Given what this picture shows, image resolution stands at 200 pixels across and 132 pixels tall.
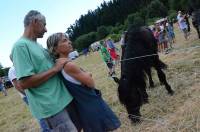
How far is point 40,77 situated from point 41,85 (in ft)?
0.33

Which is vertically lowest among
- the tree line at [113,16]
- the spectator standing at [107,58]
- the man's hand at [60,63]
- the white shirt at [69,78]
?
the tree line at [113,16]

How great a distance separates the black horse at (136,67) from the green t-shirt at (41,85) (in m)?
2.70

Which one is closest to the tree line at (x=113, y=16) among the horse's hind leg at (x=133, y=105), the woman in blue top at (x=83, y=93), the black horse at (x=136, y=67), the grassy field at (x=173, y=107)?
the grassy field at (x=173, y=107)

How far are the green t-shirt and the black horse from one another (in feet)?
8.87

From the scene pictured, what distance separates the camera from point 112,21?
4117 inches

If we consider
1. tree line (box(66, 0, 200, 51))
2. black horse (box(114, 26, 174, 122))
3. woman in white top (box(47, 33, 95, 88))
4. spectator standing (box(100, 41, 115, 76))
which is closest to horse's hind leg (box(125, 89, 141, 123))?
black horse (box(114, 26, 174, 122))

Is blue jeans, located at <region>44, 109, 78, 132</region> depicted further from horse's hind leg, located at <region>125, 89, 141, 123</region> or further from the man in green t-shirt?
horse's hind leg, located at <region>125, 89, 141, 123</region>

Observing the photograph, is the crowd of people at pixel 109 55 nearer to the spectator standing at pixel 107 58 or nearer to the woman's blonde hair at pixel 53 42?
the spectator standing at pixel 107 58

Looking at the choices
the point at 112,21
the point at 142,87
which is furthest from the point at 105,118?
the point at 112,21

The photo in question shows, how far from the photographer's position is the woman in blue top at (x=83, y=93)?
3408 mm

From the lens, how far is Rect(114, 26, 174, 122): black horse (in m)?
6.04

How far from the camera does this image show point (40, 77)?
127 inches

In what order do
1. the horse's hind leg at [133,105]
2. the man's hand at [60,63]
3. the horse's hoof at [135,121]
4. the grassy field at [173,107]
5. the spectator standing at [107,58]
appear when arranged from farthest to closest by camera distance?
the spectator standing at [107,58], the horse's hoof at [135,121], the horse's hind leg at [133,105], the grassy field at [173,107], the man's hand at [60,63]

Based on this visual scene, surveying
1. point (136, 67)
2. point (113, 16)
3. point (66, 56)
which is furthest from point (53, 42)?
point (113, 16)
